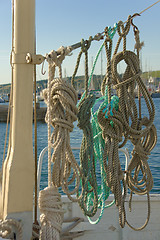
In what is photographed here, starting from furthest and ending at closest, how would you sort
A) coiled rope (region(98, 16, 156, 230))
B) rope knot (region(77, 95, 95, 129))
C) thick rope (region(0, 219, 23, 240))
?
coiled rope (region(98, 16, 156, 230)), rope knot (region(77, 95, 95, 129)), thick rope (region(0, 219, 23, 240))

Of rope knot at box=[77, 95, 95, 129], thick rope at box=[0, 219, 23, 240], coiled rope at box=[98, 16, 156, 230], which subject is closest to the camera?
thick rope at box=[0, 219, 23, 240]

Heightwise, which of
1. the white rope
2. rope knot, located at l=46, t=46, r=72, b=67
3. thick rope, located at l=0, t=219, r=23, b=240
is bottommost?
thick rope, located at l=0, t=219, r=23, b=240

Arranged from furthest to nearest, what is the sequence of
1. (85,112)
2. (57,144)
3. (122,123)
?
(122,123), (85,112), (57,144)

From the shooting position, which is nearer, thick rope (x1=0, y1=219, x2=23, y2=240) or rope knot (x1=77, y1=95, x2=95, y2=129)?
thick rope (x1=0, y1=219, x2=23, y2=240)

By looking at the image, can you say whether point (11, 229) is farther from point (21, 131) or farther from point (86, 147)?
point (86, 147)

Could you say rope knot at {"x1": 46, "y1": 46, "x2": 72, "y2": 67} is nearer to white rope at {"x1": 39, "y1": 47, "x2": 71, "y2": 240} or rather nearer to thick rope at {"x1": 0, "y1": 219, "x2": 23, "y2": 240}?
white rope at {"x1": 39, "y1": 47, "x2": 71, "y2": 240}

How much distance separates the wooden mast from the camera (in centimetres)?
222

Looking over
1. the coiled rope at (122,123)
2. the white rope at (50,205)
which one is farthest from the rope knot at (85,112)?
the white rope at (50,205)

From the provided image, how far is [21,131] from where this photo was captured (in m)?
2.25

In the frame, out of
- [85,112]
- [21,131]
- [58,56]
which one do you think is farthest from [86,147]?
[58,56]

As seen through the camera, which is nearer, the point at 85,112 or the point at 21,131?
the point at 21,131

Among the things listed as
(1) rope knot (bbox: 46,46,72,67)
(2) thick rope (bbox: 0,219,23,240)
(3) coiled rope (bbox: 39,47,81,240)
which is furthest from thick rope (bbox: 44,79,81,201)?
(2) thick rope (bbox: 0,219,23,240)

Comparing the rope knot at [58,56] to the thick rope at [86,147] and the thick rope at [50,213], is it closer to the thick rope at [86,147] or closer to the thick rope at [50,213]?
the thick rope at [86,147]

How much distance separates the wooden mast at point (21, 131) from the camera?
2.22 metres
